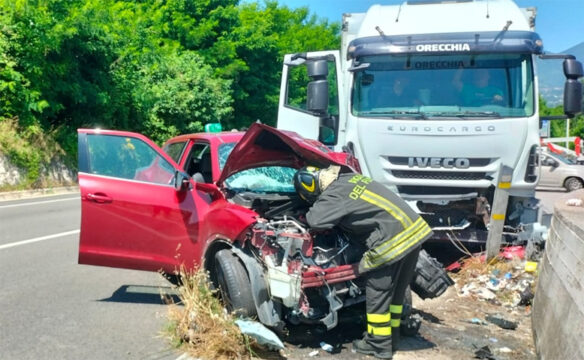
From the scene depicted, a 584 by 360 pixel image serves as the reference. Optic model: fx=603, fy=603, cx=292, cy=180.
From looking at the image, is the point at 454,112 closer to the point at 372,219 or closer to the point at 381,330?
the point at 372,219

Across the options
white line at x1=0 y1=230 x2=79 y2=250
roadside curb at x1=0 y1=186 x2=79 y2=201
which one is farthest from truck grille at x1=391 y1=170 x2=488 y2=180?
roadside curb at x1=0 y1=186 x2=79 y2=201

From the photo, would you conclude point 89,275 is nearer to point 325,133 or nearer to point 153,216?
point 153,216

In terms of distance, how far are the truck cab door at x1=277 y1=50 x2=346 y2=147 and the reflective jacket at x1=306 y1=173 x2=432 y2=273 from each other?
3.26 metres

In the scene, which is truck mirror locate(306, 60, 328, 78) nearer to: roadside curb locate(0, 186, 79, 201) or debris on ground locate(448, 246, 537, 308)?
debris on ground locate(448, 246, 537, 308)

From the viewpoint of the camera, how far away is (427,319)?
5727 millimetres

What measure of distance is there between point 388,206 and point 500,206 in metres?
3.20

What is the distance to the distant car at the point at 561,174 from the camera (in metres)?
19.7

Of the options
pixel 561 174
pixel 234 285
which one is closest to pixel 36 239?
pixel 234 285

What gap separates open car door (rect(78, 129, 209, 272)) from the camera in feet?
18.6

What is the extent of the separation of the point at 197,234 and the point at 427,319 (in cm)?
231

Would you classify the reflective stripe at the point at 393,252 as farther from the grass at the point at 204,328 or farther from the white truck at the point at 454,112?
the white truck at the point at 454,112

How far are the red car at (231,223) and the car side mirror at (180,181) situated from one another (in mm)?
14

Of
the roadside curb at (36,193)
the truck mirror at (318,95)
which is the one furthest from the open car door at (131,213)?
the roadside curb at (36,193)

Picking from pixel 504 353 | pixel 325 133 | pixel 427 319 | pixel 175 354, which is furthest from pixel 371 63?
pixel 175 354
